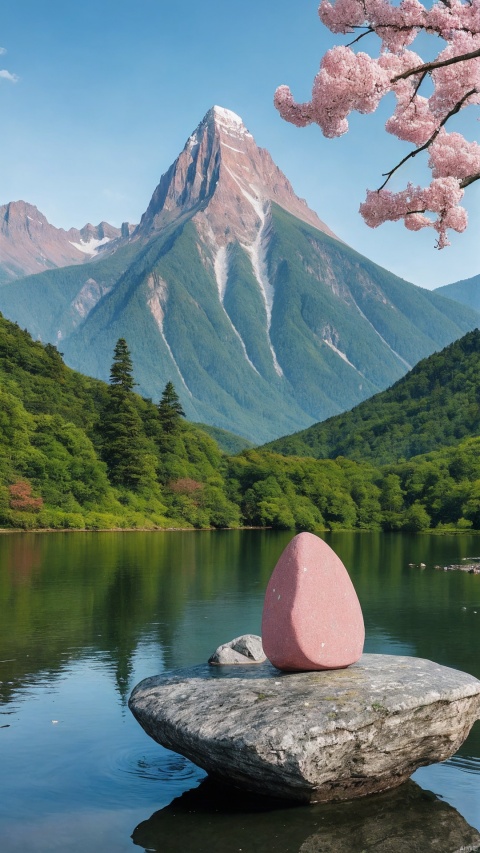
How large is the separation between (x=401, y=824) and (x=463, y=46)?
8.31 m

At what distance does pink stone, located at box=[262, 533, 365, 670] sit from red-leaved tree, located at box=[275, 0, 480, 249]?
460 cm

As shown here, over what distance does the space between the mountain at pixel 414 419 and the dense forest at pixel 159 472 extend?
0.92m

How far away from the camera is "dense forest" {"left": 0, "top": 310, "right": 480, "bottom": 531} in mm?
74750

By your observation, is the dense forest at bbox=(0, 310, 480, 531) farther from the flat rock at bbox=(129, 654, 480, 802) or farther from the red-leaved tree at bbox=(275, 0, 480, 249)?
the red-leaved tree at bbox=(275, 0, 480, 249)

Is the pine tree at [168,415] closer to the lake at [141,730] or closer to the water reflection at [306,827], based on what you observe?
the lake at [141,730]

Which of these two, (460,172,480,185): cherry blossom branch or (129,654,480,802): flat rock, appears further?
(129,654,480,802): flat rock

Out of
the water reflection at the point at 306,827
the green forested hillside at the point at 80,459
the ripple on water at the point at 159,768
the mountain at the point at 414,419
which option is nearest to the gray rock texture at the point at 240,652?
the ripple on water at the point at 159,768

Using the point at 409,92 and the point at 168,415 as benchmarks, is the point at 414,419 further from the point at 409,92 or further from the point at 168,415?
the point at 409,92

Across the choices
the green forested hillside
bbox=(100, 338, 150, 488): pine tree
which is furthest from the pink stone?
bbox=(100, 338, 150, 488): pine tree

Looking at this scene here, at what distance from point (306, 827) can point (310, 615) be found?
2715mm

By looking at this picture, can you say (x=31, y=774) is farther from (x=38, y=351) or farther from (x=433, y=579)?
(x=38, y=351)

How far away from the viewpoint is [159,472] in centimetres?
9156

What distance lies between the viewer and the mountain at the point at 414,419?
4938 inches

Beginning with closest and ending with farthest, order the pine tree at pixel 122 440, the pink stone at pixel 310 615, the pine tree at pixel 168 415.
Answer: the pink stone at pixel 310 615 → the pine tree at pixel 122 440 → the pine tree at pixel 168 415
